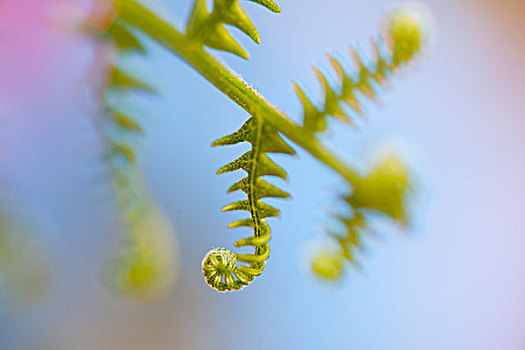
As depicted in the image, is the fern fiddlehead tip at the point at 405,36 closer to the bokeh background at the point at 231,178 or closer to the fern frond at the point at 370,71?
the fern frond at the point at 370,71

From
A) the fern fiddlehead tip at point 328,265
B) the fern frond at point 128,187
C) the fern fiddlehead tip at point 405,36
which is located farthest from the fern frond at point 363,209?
the fern frond at point 128,187

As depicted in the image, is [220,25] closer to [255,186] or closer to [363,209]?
[255,186]

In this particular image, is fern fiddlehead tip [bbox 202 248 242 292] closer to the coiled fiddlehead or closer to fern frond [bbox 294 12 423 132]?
the coiled fiddlehead

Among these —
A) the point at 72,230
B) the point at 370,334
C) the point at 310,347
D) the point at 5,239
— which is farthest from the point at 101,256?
the point at 370,334

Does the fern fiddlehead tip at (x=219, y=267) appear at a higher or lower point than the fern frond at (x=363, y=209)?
lower

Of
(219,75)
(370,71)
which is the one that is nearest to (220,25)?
(219,75)

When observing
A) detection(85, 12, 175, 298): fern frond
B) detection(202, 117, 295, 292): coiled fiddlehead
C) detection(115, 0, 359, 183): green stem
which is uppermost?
detection(85, 12, 175, 298): fern frond

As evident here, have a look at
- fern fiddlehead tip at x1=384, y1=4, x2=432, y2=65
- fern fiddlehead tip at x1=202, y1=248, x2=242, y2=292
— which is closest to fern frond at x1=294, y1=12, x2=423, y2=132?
fern fiddlehead tip at x1=384, y1=4, x2=432, y2=65
